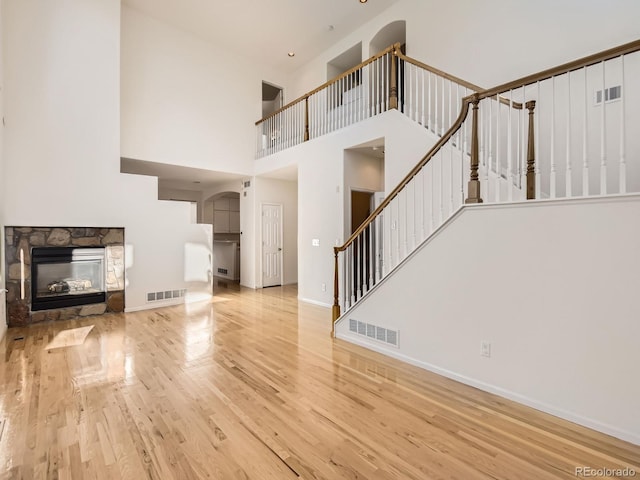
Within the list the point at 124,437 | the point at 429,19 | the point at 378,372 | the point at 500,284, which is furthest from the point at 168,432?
the point at 429,19

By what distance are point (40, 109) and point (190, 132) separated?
259 centimetres

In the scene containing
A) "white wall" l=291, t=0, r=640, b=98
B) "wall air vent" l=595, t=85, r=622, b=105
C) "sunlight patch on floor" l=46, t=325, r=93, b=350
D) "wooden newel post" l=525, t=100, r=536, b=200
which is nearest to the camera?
"wooden newel post" l=525, t=100, r=536, b=200

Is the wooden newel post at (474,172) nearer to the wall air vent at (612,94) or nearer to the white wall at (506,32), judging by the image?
the wall air vent at (612,94)

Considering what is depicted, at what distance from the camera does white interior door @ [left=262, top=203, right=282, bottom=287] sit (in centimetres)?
800

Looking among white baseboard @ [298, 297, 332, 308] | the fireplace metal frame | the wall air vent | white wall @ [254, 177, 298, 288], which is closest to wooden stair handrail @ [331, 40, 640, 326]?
the wall air vent

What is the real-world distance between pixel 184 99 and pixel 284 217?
11.8 ft

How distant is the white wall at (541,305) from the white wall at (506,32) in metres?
2.98

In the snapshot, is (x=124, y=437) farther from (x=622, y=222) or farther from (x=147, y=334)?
(x=622, y=222)

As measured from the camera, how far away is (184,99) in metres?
6.75

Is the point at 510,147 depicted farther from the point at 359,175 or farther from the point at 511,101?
the point at 359,175

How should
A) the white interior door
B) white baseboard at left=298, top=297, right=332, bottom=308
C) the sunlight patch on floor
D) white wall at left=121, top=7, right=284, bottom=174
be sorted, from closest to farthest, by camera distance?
the sunlight patch on floor
white baseboard at left=298, top=297, right=332, bottom=308
white wall at left=121, top=7, right=284, bottom=174
the white interior door

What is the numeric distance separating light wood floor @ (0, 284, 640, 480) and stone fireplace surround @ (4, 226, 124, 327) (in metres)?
1.18

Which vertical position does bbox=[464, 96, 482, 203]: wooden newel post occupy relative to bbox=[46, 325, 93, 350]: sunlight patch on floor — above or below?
→ above

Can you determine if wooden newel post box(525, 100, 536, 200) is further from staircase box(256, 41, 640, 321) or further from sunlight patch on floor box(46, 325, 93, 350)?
sunlight patch on floor box(46, 325, 93, 350)
